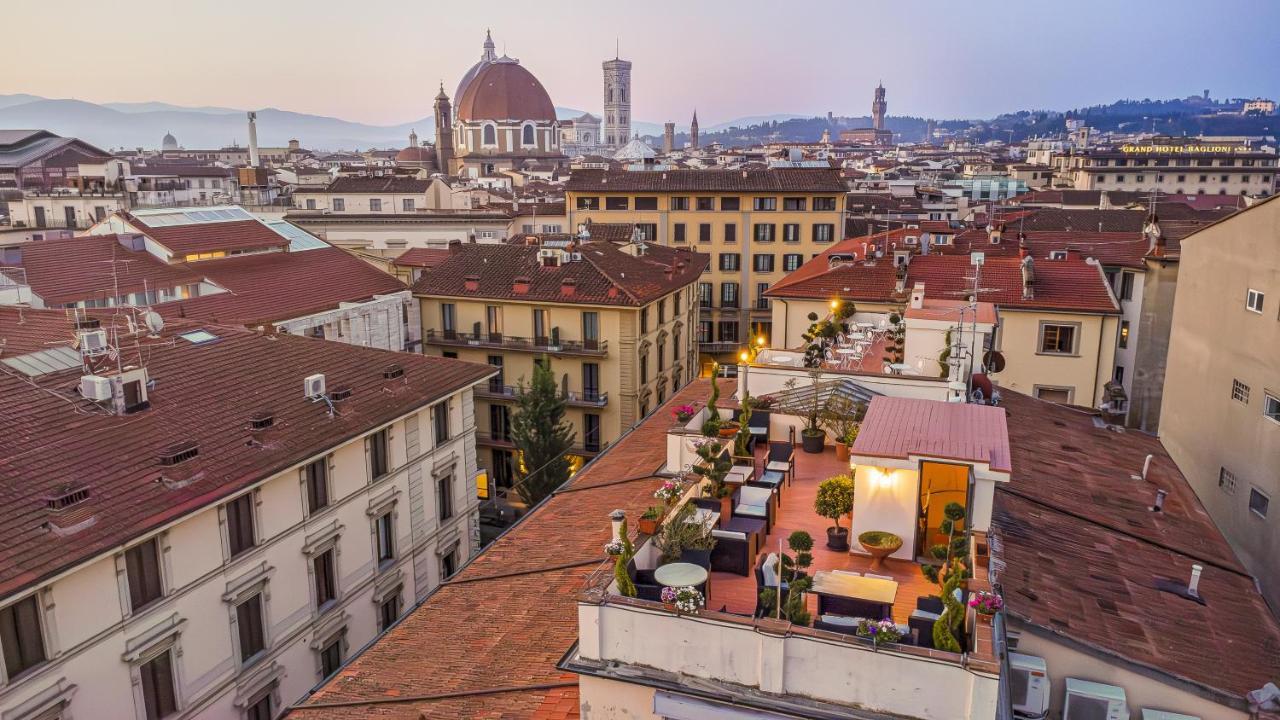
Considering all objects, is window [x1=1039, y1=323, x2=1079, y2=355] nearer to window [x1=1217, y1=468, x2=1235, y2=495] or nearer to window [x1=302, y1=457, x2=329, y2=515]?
window [x1=1217, y1=468, x2=1235, y2=495]

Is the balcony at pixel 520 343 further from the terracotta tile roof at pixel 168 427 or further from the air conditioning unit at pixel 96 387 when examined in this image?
the air conditioning unit at pixel 96 387

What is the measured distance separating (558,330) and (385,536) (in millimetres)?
18555

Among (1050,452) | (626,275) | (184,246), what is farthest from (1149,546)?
(184,246)

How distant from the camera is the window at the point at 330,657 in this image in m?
21.6

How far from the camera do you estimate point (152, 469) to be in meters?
17.7

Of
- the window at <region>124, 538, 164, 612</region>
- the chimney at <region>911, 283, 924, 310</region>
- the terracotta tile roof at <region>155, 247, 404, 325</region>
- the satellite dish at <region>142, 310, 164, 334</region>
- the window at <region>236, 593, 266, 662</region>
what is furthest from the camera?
the terracotta tile roof at <region>155, 247, 404, 325</region>

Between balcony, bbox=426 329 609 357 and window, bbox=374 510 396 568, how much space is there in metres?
17.8

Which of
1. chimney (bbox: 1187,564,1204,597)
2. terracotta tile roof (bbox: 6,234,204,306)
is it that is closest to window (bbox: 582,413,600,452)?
terracotta tile roof (bbox: 6,234,204,306)

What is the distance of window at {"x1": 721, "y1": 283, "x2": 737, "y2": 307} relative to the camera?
6469cm

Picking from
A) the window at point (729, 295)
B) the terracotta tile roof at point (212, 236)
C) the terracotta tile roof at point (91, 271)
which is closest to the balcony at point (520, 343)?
the terracotta tile roof at point (212, 236)

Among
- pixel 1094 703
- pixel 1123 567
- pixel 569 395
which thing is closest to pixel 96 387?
pixel 1094 703

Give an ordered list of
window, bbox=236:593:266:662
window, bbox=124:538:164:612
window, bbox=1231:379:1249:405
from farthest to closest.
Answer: window, bbox=1231:379:1249:405 → window, bbox=236:593:266:662 → window, bbox=124:538:164:612

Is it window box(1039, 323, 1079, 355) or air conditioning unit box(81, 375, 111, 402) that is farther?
window box(1039, 323, 1079, 355)

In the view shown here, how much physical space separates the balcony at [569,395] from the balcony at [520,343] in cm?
191
